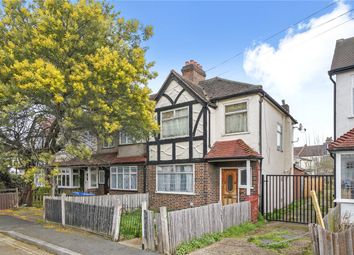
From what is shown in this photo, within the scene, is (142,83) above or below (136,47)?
below

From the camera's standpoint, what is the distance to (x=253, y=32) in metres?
14.6

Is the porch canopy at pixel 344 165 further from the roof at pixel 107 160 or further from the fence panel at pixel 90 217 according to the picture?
the roof at pixel 107 160

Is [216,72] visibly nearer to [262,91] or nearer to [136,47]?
[262,91]

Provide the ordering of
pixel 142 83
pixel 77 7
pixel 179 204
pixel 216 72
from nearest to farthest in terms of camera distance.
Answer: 1. pixel 77 7
2. pixel 142 83
3. pixel 179 204
4. pixel 216 72

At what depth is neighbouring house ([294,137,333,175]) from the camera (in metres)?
33.5

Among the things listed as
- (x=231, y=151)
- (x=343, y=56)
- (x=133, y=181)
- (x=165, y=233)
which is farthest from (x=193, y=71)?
(x=165, y=233)

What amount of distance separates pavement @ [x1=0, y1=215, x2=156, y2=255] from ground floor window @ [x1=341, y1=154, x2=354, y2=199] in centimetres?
737

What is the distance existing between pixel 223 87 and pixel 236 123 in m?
2.24

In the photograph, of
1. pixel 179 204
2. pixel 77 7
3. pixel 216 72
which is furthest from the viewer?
pixel 216 72

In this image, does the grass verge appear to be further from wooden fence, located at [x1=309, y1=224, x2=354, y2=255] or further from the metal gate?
wooden fence, located at [x1=309, y1=224, x2=354, y2=255]

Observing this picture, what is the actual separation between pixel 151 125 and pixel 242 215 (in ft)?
18.0

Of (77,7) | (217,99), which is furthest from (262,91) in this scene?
(77,7)

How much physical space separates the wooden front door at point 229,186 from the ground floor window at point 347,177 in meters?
4.74

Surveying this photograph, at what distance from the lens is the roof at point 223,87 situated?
14312mm
